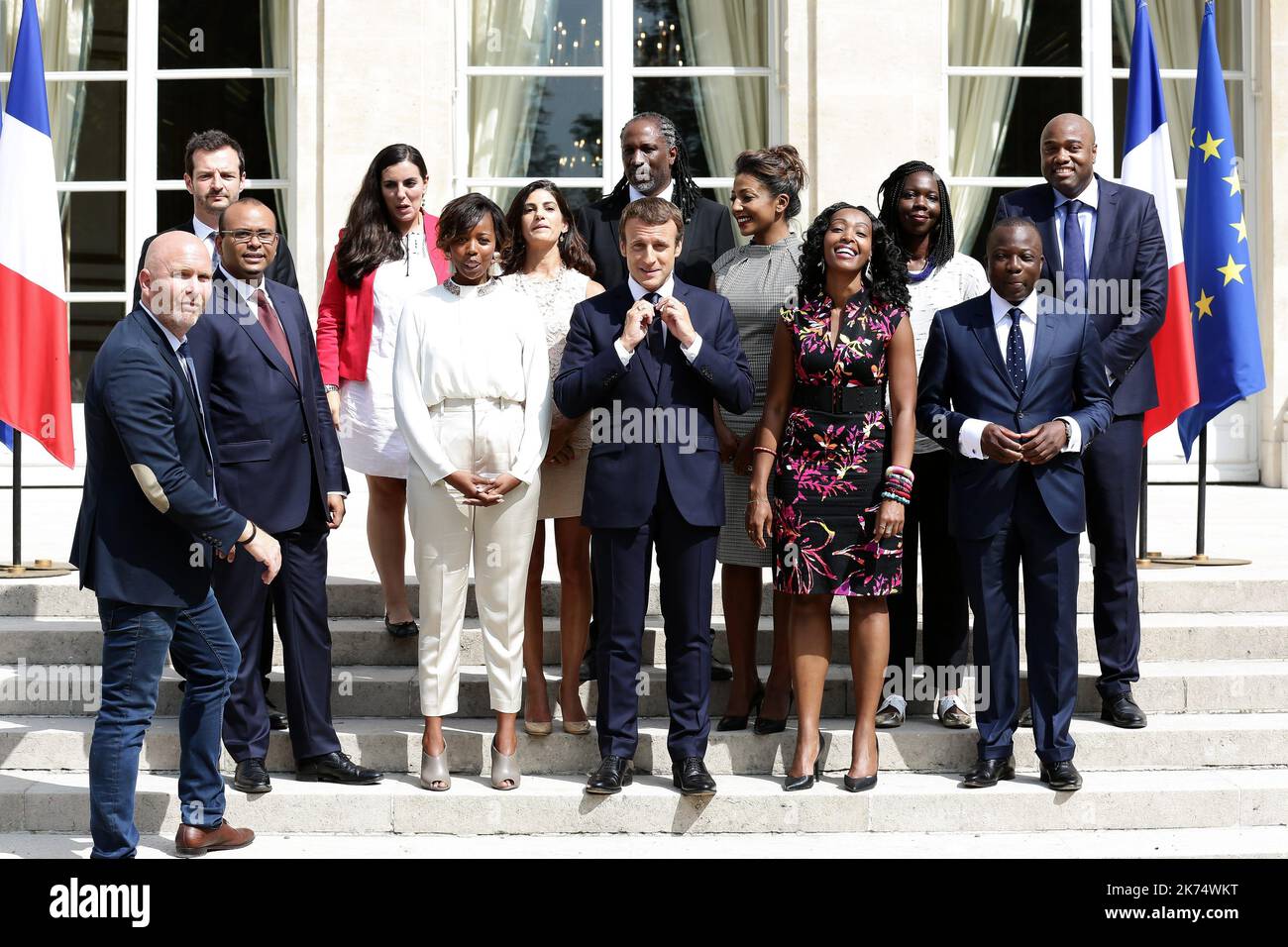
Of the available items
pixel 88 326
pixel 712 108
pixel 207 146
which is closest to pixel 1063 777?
pixel 207 146

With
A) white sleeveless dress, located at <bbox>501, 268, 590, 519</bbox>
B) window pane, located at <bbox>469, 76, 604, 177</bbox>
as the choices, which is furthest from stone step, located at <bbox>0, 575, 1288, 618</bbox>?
window pane, located at <bbox>469, 76, 604, 177</bbox>

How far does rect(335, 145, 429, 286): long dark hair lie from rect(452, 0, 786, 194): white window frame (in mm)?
3830

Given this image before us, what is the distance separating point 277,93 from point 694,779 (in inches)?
255

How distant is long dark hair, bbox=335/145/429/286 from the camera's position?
588cm

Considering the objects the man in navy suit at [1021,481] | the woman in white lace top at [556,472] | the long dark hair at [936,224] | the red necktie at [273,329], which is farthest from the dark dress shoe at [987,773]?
the red necktie at [273,329]

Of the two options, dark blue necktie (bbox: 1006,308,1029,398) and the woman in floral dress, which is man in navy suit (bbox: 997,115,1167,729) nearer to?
dark blue necktie (bbox: 1006,308,1029,398)

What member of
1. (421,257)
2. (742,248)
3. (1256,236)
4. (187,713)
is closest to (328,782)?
(187,713)

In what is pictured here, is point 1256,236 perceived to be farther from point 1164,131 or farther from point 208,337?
point 208,337

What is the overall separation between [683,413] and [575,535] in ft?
2.36

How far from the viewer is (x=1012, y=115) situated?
988 cm

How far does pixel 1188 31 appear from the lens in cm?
1011

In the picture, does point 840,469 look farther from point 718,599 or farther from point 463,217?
Result: point 463,217

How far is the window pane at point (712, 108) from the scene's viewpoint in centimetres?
977

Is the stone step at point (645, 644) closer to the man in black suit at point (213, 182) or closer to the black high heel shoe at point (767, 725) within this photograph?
the black high heel shoe at point (767, 725)
